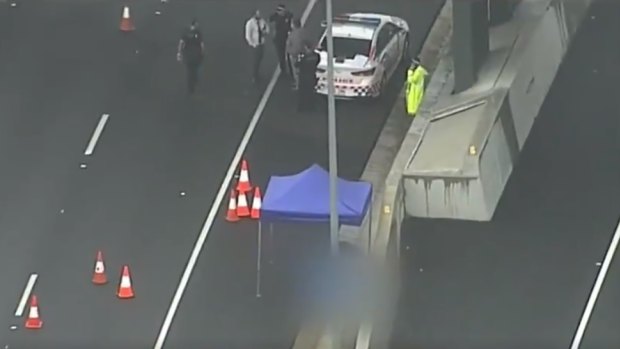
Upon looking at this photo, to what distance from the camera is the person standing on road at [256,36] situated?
1415 inches

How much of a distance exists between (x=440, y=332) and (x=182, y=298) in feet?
11.5

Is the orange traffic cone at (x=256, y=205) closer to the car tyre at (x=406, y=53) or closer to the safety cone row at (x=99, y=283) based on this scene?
the safety cone row at (x=99, y=283)

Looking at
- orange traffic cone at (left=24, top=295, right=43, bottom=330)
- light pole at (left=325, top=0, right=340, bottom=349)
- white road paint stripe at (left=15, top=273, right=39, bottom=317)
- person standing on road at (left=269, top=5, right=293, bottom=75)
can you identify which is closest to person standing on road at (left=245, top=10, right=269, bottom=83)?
person standing on road at (left=269, top=5, right=293, bottom=75)

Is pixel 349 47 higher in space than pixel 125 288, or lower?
higher

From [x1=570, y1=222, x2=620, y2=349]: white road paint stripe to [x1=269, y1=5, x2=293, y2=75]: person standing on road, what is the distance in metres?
6.85

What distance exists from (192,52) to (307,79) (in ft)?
6.03

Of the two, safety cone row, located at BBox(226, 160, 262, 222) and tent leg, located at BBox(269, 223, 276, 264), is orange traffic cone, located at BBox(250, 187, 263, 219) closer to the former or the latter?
safety cone row, located at BBox(226, 160, 262, 222)

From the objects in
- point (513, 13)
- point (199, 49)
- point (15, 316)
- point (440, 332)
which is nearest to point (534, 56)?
point (513, 13)

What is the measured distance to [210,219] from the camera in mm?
32688

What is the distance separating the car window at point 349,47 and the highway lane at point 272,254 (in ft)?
2.61

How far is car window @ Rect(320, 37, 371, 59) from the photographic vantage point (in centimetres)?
3628

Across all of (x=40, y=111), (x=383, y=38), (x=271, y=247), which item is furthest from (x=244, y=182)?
(x=383, y=38)

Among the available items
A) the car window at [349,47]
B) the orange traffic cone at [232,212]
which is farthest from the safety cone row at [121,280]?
the car window at [349,47]

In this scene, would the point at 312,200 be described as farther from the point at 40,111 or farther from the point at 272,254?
the point at 40,111
